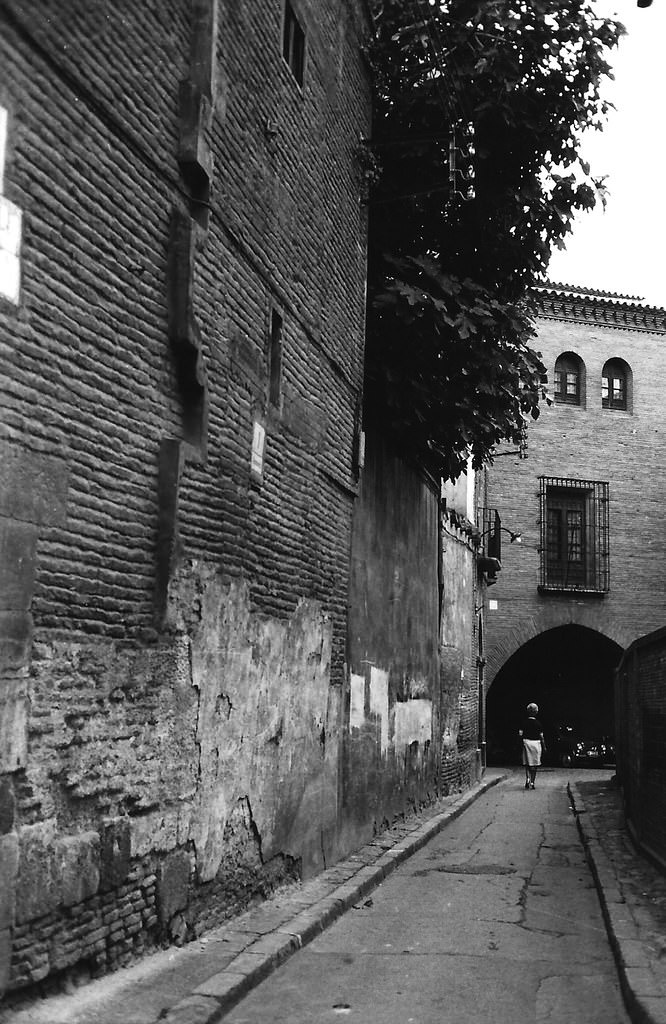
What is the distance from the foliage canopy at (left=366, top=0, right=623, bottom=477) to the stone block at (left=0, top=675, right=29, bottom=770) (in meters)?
7.75

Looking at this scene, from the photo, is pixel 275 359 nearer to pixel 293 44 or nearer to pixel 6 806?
pixel 293 44

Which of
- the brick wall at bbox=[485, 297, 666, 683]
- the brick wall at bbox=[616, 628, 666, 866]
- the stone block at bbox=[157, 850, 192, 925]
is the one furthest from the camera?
the brick wall at bbox=[485, 297, 666, 683]

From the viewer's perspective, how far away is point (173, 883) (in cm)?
646

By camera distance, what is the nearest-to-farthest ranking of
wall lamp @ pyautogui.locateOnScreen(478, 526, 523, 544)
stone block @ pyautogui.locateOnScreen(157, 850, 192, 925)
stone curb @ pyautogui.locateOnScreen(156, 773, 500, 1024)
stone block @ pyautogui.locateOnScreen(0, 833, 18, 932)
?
stone block @ pyautogui.locateOnScreen(0, 833, 18, 932) < stone curb @ pyautogui.locateOnScreen(156, 773, 500, 1024) < stone block @ pyautogui.locateOnScreen(157, 850, 192, 925) < wall lamp @ pyautogui.locateOnScreen(478, 526, 523, 544)

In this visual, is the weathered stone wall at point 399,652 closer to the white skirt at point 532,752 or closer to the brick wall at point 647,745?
the white skirt at point 532,752

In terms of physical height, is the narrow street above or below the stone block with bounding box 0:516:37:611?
below

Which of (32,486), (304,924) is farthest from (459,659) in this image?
(32,486)

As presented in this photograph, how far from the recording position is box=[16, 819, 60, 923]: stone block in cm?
489

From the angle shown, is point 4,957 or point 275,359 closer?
point 4,957

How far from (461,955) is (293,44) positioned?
269 inches

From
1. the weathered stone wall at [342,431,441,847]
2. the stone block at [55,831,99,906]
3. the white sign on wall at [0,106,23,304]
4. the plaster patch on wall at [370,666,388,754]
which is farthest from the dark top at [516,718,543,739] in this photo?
the white sign on wall at [0,106,23,304]

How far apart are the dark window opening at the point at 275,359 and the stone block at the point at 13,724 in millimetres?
4064

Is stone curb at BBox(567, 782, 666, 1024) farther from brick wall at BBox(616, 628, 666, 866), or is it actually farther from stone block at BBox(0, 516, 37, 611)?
stone block at BBox(0, 516, 37, 611)

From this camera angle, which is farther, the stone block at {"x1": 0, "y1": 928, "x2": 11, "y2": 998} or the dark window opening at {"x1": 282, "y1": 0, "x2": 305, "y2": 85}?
the dark window opening at {"x1": 282, "y1": 0, "x2": 305, "y2": 85}
